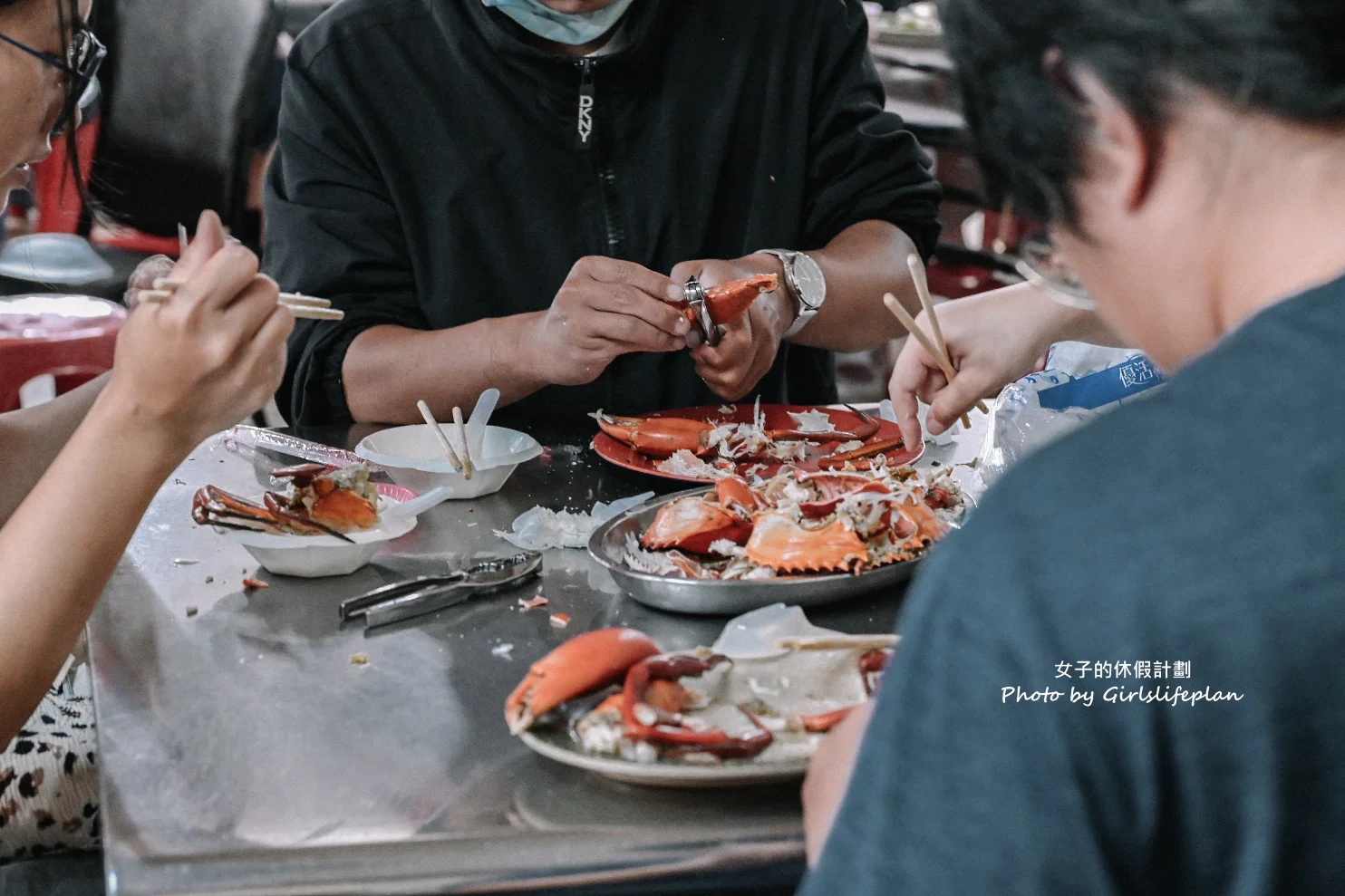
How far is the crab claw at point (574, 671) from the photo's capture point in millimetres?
1070

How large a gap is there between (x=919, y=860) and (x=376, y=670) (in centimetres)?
73

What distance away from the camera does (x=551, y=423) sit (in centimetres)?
213

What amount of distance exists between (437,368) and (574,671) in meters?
1.05

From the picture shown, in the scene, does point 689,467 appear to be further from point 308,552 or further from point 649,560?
point 308,552

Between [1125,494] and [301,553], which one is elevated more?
[1125,494]

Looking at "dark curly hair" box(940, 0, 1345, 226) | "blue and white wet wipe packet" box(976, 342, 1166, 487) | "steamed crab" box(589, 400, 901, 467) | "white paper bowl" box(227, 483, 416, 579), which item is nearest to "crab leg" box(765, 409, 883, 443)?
"steamed crab" box(589, 400, 901, 467)

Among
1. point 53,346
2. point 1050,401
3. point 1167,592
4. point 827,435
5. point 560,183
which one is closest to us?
point 1167,592

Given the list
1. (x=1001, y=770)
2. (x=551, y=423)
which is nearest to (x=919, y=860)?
(x=1001, y=770)

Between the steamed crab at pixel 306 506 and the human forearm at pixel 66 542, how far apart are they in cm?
28

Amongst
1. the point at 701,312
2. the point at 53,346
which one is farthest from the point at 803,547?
the point at 53,346

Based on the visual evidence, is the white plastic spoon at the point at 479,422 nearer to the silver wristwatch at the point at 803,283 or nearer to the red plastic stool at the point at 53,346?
the silver wristwatch at the point at 803,283

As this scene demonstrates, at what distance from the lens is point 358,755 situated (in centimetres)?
110

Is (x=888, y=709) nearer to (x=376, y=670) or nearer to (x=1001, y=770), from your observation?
(x=1001, y=770)

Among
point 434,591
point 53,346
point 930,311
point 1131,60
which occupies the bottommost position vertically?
point 53,346
